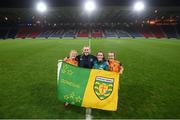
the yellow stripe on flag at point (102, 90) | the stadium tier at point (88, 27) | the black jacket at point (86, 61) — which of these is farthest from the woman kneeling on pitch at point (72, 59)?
the stadium tier at point (88, 27)

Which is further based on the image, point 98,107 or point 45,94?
point 45,94

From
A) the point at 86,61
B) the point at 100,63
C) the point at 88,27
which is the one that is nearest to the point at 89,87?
the point at 100,63

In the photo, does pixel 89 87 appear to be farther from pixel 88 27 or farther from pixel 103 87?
pixel 88 27

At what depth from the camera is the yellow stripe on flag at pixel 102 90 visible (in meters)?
5.64

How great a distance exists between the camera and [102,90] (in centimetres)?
565

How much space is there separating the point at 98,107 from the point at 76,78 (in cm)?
98

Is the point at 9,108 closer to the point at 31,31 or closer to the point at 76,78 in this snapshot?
the point at 76,78

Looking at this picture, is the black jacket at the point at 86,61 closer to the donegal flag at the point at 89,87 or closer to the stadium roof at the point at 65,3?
the donegal flag at the point at 89,87

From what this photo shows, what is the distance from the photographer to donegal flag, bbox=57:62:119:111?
564 centimetres

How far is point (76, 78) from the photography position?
5.83 metres

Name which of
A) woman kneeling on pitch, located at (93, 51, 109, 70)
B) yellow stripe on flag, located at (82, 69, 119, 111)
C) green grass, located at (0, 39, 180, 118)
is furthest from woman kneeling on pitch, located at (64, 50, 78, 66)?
green grass, located at (0, 39, 180, 118)

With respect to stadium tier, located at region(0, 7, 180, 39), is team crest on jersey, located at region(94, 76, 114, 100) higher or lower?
lower

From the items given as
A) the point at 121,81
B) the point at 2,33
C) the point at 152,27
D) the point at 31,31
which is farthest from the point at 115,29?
the point at 121,81

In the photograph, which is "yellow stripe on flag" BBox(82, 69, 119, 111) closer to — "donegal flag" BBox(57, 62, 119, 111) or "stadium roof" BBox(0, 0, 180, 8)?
"donegal flag" BBox(57, 62, 119, 111)
